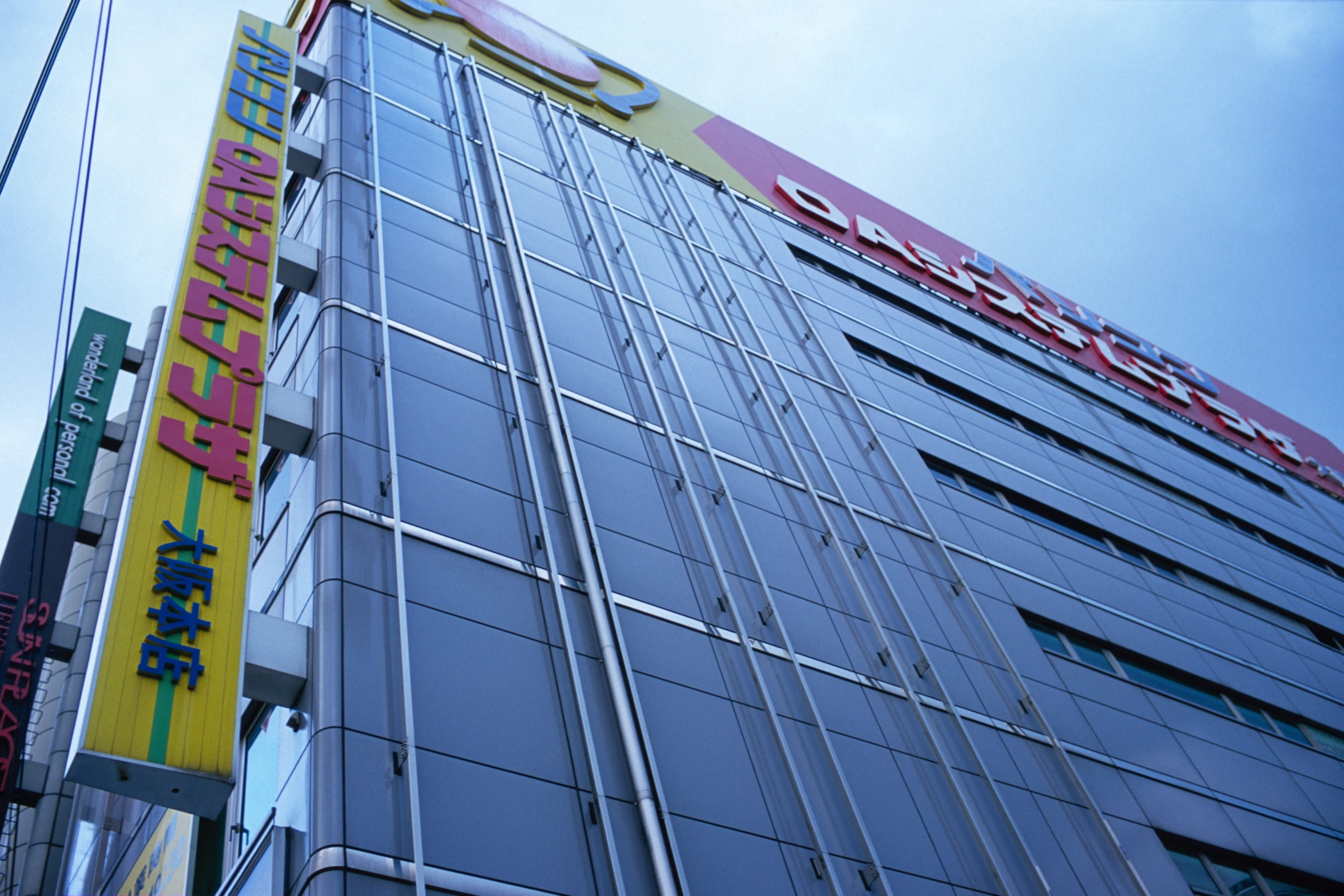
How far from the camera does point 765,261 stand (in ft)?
67.6

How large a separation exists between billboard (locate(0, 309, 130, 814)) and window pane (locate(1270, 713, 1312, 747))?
20009 mm

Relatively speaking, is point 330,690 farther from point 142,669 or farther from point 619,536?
point 619,536

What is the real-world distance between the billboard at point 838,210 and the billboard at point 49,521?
715 cm

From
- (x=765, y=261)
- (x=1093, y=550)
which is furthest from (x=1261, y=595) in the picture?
(x=765, y=261)

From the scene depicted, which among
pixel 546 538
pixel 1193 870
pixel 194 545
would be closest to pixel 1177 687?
pixel 1193 870

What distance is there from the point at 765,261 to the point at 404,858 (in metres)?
15.9

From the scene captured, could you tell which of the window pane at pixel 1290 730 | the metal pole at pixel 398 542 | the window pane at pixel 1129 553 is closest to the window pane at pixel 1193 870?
the window pane at pixel 1290 730

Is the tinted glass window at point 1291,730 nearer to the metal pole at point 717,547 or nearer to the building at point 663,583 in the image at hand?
the building at point 663,583

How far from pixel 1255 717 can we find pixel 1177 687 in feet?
7.21

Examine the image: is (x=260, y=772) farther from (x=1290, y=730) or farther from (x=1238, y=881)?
(x=1290, y=730)

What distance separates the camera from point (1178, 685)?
677 inches

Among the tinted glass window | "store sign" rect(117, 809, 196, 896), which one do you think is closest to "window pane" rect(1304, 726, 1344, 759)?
the tinted glass window

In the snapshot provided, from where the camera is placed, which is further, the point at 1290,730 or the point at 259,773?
the point at 1290,730

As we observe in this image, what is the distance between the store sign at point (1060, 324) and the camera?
26375mm
